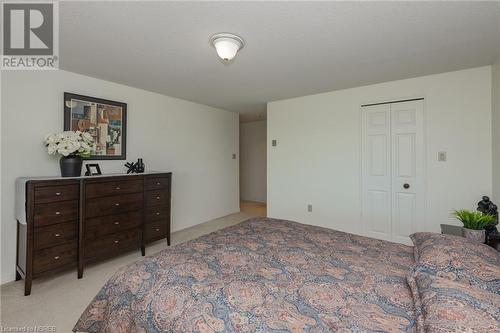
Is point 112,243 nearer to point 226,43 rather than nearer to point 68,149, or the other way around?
point 68,149

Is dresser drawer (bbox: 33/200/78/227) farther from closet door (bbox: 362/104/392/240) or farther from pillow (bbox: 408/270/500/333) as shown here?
closet door (bbox: 362/104/392/240)

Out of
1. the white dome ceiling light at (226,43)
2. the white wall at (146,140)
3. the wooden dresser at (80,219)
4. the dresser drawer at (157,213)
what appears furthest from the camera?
the dresser drawer at (157,213)

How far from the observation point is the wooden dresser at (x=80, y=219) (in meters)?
2.26

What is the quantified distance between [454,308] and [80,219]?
9.94 ft

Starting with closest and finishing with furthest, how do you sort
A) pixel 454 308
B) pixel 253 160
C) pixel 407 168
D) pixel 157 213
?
pixel 454 308
pixel 407 168
pixel 157 213
pixel 253 160

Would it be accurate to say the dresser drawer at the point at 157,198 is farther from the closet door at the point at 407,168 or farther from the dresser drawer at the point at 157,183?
the closet door at the point at 407,168

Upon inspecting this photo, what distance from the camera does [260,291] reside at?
46.9 inches

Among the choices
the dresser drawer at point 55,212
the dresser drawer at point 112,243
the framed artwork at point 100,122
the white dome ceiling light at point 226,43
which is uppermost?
the white dome ceiling light at point 226,43

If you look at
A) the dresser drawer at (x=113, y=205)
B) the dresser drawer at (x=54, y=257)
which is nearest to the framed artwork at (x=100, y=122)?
the dresser drawer at (x=113, y=205)

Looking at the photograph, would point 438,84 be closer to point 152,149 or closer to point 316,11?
point 316,11

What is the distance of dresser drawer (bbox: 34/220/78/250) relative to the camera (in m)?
2.28

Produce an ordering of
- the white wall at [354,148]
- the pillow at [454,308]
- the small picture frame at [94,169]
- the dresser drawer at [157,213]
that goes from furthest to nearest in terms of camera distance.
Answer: the dresser drawer at [157,213]
the small picture frame at [94,169]
the white wall at [354,148]
the pillow at [454,308]

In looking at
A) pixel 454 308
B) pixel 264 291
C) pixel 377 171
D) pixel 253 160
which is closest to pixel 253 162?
pixel 253 160

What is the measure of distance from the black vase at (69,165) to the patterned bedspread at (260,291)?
1662 millimetres
